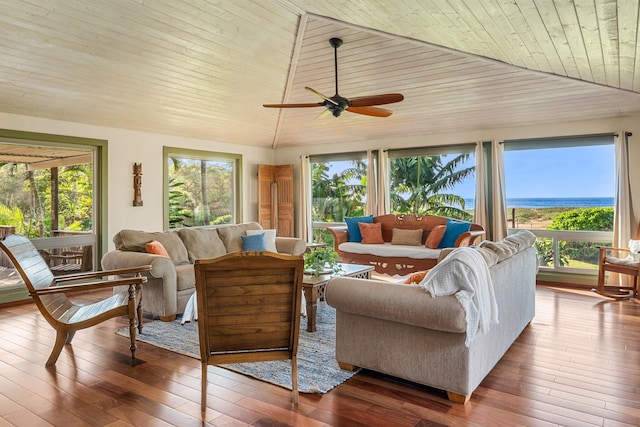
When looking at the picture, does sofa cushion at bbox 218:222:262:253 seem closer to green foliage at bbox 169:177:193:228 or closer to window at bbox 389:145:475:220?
green foliage at bbox 169:177:193:228

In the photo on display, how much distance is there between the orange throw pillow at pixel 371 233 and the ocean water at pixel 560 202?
1.68 meters

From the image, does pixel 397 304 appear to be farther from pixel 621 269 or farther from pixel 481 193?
pixel 481 193

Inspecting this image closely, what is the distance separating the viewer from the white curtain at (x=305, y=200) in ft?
27.8

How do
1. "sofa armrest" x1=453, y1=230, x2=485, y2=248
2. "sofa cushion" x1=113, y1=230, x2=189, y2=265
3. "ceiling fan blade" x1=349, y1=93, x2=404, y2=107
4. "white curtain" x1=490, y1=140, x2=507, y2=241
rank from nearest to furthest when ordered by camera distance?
"ceiling fan blade" x1=349, y1=93, x2=404, y2=107
"sofa cushion" x1=113, y1=230, x2=189, y2=265
"sofa armrest" x1=453, y1=230, x2=485, y2=248
"white curtain" x1=490, y1=140, x2=507, y2=241

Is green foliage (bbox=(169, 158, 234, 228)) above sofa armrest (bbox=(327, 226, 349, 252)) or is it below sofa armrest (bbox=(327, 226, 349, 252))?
above

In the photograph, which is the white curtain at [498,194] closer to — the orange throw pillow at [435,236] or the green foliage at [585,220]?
the green foliage at [585,220]

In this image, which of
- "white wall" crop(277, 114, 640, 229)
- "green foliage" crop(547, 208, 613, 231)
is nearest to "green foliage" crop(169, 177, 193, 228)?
"white wall" crop(277, 114, 640, 229)

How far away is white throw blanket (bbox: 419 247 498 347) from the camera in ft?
7.81

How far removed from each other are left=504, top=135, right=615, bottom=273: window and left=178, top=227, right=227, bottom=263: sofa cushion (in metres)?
4.54

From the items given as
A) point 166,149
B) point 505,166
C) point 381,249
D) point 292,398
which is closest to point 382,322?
point 292,398

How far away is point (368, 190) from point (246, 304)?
554 centimetres

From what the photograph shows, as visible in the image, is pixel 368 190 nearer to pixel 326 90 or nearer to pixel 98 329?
pixel 326 90

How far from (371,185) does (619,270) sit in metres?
3.93

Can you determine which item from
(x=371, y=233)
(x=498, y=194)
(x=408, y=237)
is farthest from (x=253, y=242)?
(x=498, y=194)
